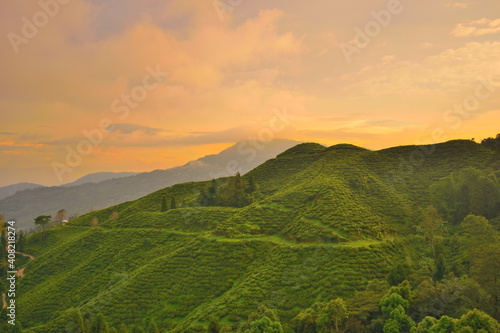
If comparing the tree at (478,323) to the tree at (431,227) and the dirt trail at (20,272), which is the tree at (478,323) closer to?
the tree at (431,227)

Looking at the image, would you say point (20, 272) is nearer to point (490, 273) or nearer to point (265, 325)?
point (265, 325)

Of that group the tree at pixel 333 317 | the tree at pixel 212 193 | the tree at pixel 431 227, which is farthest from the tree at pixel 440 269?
the tree at pixel 212 193

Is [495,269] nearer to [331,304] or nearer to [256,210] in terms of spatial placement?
[331,304]

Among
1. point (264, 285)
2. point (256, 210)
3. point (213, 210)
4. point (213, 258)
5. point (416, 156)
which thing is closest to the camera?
point (264, 285)

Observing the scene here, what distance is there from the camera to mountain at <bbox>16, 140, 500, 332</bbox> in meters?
34.9

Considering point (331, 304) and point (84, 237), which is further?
point (84, 237)

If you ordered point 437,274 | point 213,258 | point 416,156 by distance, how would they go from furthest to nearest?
point 416,156 → point 213,258 → point 437,274

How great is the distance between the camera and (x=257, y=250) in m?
45.3

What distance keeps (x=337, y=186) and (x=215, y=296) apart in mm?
33783

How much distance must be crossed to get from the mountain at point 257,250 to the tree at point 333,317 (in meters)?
2.71

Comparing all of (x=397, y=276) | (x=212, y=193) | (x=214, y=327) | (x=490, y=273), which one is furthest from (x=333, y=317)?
(x=212, y=193)

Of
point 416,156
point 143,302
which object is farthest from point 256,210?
point 416,156

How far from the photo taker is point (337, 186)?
58.5 m

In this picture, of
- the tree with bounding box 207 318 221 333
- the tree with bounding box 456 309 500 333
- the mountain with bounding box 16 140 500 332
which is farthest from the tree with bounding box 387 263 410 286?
the tree with bounding box 207 318 221 333
